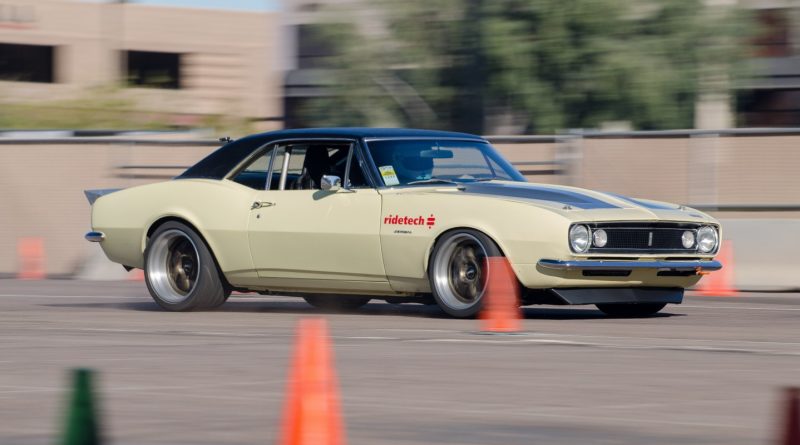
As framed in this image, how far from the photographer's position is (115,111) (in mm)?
40375

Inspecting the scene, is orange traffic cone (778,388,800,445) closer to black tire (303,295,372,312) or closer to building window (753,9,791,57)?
black tire (303,295,372,312)

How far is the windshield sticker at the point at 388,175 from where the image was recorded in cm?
1116

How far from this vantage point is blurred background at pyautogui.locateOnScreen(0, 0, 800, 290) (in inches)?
655

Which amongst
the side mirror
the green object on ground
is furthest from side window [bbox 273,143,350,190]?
the green object on ground

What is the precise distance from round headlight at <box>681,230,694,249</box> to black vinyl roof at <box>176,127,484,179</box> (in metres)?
1.86

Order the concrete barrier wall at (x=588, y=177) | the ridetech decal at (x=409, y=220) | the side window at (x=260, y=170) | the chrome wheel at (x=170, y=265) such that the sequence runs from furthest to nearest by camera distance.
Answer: the concrete barrier wall at (x=588, y=177)
the chrome wheel at (x=170, y=265)
the side window at (x=260, y=170)
the ridetech decal at (x=409, y=220)

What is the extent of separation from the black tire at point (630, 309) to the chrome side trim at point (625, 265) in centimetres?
54

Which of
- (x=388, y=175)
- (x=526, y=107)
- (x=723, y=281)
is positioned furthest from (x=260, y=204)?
(x=526, y=107)

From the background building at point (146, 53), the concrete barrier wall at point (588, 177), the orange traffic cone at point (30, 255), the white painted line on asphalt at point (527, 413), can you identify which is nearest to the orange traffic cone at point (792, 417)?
the white painted line on asphalt at point (527, 413)

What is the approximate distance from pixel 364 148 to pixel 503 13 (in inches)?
647

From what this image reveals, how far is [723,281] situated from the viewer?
15617 mm

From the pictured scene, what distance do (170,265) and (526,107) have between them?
15.6 metres

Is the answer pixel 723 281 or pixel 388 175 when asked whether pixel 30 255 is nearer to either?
pixel 723 281

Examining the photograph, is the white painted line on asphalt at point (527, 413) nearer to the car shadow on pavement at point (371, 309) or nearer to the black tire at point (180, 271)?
the car shadow on pavement at point (371, 309)
